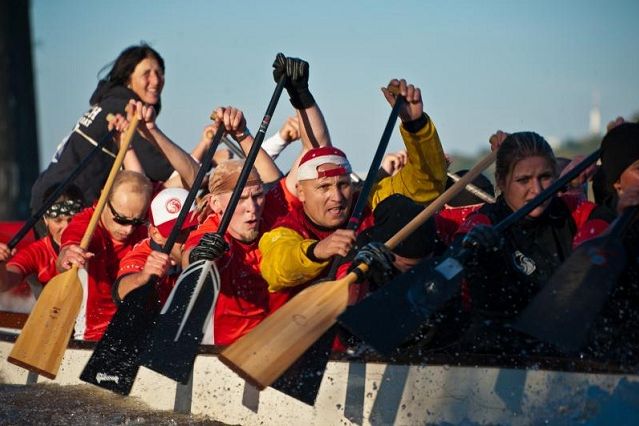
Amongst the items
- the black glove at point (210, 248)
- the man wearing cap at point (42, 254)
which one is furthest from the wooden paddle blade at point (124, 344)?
the man wearing cap at point (42, 254)

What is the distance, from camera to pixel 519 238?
459cm

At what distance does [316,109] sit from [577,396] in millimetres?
2387

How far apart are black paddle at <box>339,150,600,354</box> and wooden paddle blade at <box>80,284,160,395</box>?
4.41 ft

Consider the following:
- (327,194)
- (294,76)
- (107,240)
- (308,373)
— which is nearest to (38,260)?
(107,240)

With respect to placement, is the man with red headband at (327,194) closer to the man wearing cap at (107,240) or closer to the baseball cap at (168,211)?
the baseball cap at (168,211)

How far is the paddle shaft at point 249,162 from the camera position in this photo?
5105mm

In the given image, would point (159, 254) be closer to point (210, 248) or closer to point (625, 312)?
A: point (210, 248)

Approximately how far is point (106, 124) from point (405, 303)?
366 cm

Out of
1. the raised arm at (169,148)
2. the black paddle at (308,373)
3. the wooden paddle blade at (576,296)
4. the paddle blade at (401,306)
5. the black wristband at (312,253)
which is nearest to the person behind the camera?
the wooden paddle blade at (576,296)

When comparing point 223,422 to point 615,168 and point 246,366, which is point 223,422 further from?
point 615,168

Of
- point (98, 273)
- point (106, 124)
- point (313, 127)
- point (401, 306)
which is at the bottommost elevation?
point (98, 273)

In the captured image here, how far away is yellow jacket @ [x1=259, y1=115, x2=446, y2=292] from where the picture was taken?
4730 mm

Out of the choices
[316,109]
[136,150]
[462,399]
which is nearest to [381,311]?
[462,399]

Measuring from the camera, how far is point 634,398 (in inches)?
158
